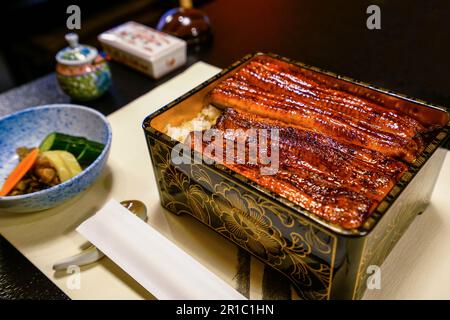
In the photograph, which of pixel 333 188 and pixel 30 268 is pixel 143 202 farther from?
pixel 333 188

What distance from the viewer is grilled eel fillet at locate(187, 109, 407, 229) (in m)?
0.91

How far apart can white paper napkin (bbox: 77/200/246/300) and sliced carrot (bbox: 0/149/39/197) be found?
34 cm

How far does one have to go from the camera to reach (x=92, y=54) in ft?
5.55

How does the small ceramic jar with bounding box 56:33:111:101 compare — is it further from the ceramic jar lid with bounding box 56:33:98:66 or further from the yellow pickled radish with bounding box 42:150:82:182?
the yellow pickled radish with bounding box 42:150:82:182

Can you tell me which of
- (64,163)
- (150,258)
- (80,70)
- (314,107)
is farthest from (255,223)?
(80,70)

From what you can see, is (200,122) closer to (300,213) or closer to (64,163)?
(64,163)

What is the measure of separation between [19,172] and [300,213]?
3.09 ft

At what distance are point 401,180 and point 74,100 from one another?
143 cm

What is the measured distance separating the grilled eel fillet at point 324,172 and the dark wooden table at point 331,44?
0.78m

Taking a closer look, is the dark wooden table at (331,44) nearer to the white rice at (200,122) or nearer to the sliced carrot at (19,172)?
the sliced carrot at (19,172)

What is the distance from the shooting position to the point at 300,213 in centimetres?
85

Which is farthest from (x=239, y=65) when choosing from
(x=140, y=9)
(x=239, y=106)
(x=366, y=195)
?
(x=140, y=9)

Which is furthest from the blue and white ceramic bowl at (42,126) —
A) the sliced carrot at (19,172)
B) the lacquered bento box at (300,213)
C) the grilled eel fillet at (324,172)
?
the grilled eel fillet at (324,172)

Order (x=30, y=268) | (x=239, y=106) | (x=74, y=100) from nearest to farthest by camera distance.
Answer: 1. (x=30, y=268)
2. (x=239, y=106)
3. (x=74, y=100)
